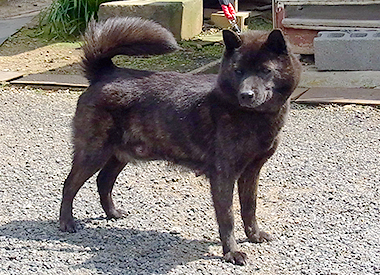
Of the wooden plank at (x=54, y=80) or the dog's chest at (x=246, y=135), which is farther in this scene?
the wooden plank at (x=54, y=80)

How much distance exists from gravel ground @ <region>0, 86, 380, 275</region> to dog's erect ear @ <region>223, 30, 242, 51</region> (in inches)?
33.3

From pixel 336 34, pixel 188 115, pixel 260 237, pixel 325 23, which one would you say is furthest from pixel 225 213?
pixel 325 23

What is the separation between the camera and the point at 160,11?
27.6 ft

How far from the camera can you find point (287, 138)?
538 centimetres

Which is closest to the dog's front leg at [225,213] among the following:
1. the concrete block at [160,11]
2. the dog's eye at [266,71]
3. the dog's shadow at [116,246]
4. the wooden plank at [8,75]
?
the dog's shadow at [116,246]

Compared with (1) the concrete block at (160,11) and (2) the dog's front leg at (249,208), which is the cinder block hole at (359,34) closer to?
(1) the concrete block at (160,11)

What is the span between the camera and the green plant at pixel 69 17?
29.9 feet

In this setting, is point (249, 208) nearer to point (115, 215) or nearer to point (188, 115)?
point (188, 115)

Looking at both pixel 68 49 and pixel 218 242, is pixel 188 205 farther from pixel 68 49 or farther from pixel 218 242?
pixel 68 49

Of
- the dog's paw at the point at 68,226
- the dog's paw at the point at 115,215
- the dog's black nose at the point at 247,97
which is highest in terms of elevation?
the dog's black nose at the point at 247,97

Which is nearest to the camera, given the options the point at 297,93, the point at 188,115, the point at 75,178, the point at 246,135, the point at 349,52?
the point at 246,135

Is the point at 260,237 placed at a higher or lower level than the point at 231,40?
lower

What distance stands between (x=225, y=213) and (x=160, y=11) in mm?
5467

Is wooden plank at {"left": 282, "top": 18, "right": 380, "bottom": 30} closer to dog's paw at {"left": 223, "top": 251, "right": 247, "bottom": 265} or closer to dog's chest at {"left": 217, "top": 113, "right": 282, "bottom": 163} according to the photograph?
dog's chest at {"left": 217, "top": 113, "right": 282, "bottom": 163}
